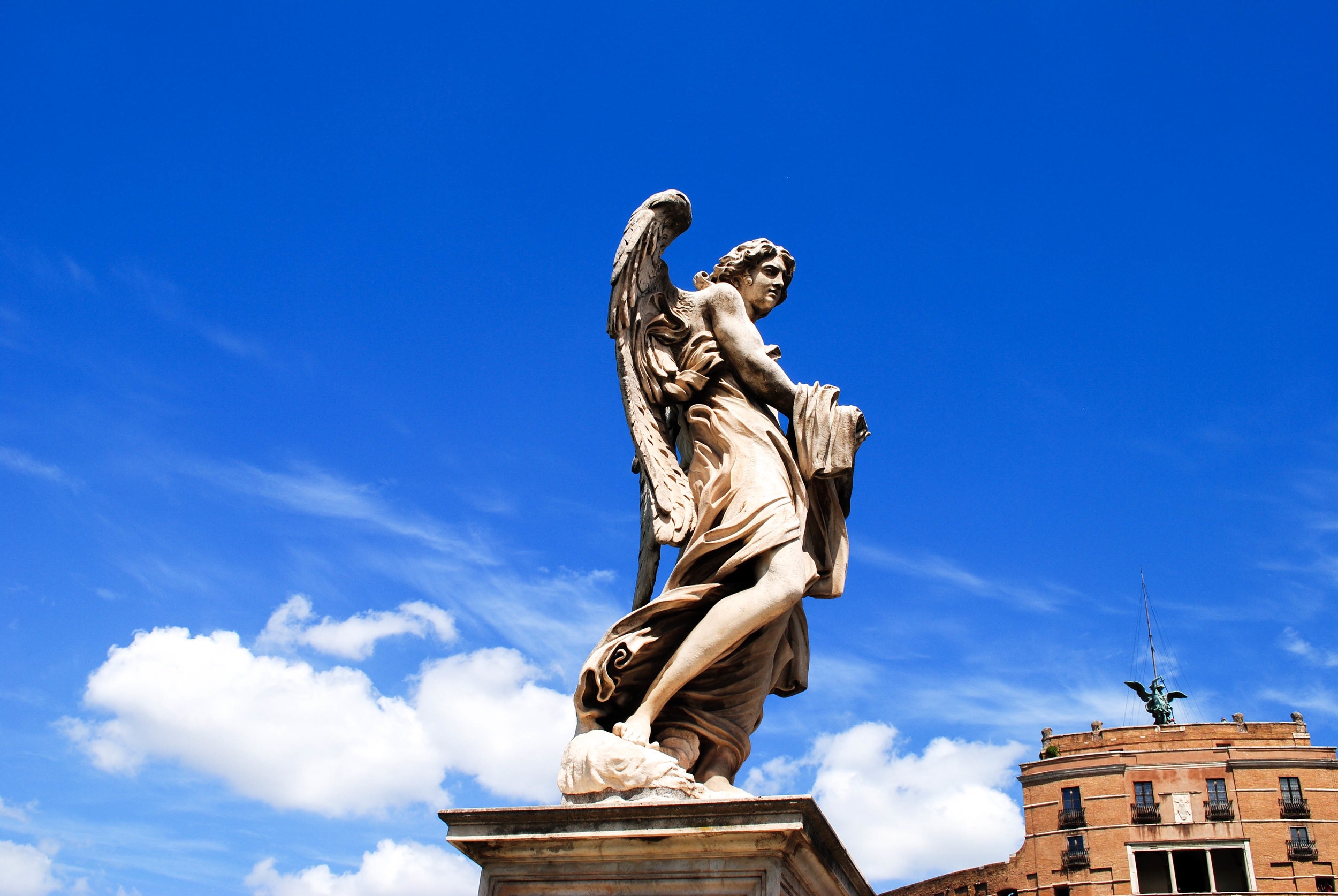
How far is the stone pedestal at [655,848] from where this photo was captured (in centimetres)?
373

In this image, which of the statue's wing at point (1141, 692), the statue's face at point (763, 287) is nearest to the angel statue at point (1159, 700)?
the statue's wing at point (1141, 692)

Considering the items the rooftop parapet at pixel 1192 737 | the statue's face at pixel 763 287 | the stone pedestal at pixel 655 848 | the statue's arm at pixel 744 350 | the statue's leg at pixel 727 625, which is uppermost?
the rooftop parapet at pixel 1192 737

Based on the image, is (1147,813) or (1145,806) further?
(1145,806)

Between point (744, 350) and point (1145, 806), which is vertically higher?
point (1145, 806)

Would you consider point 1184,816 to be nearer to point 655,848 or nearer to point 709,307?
point 709,307

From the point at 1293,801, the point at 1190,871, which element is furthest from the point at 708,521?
the point at 1293,801

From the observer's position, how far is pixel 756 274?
5.92m

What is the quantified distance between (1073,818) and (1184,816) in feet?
16.5

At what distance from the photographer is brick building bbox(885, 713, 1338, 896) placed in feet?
161

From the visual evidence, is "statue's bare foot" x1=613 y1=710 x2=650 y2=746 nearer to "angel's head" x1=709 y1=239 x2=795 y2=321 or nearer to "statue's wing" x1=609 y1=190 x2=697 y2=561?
"statue's wing" x1=609 y1=190 x2=697 y2=561

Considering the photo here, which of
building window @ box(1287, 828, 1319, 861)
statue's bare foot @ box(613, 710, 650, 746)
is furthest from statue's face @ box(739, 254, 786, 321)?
building window @ box(1287, 828, 1319, 861)

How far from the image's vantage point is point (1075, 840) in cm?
5125

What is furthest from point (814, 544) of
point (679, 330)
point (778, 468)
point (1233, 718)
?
point (1233, 718)

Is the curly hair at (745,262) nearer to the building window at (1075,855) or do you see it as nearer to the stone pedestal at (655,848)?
the stone pedestal at (655,848)
